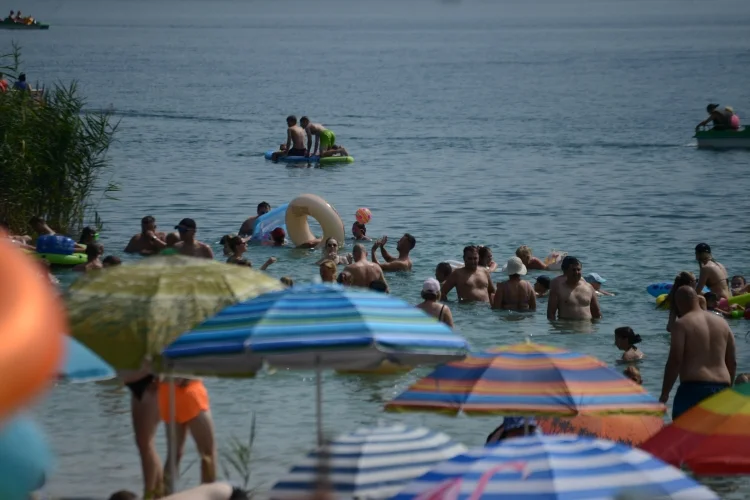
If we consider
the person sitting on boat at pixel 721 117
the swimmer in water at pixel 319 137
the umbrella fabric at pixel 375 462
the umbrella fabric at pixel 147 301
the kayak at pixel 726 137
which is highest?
the person sitting on boat at pixel 721 117

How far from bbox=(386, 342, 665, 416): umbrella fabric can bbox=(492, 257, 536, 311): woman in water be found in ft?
28.4

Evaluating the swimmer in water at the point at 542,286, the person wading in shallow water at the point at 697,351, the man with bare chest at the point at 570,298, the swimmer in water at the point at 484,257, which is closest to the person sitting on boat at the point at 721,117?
the swimmer in water at the point at 542,286

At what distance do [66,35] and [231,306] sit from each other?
137m

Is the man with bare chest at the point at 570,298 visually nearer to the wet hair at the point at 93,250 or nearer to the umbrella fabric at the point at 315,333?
the wet hair at the point at 93,250

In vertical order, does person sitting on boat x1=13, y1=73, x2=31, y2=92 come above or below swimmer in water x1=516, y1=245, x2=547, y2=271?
above

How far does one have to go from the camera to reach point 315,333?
21.6ft

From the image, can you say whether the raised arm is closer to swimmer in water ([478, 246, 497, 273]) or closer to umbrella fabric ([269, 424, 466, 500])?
umbrella fabric ([269, 424, 466, 500])

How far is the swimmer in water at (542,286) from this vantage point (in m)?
17.0

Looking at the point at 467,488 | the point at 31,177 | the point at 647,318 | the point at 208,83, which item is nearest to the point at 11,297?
the point at 467,488

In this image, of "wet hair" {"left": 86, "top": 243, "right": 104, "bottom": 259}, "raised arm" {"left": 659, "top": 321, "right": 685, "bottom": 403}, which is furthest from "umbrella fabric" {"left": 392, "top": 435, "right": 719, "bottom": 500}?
"wet hair" {"left": 86, "top": 243, "right": 104, "bottom": 259}

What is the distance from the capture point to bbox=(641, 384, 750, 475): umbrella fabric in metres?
6.48

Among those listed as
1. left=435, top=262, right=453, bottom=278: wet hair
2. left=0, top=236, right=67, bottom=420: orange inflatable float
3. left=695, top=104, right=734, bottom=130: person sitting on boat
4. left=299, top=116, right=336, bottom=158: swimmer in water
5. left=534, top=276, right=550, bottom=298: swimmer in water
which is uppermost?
left=695, top=104, right=734, bottom=130: person sitting on boat

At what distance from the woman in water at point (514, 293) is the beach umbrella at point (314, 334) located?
9002mm

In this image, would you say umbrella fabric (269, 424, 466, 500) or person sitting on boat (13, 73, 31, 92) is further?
person sitting on boat (13, 73, 31, 92)
